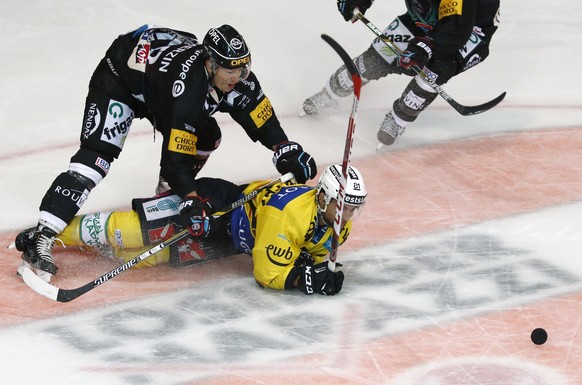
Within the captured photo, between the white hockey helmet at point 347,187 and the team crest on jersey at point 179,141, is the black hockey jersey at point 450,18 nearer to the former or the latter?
the white hockey helmet at point 347,187

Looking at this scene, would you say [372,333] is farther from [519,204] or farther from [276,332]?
[519,204]

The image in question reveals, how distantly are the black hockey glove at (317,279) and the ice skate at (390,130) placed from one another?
1953 mm

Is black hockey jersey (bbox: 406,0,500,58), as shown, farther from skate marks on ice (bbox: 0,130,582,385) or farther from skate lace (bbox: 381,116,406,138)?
skate marks on ice (bbox: 0,130,582,385)

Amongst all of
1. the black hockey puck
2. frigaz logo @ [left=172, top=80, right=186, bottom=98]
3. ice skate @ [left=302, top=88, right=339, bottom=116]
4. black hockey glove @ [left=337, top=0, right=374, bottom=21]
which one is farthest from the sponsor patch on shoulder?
the black hockey puck

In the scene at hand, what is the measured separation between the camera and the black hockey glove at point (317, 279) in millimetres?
4539

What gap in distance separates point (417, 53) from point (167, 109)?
1893mm

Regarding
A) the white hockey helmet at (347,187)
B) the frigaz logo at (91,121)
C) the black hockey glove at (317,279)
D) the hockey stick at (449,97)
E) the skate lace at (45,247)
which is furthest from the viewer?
the hockey stick at (449,97)

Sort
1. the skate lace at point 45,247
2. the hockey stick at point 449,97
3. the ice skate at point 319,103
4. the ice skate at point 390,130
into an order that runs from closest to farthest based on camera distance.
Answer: the skate lace at point 45,247 < the hockey stick at point 449,97 < the ice skate at point 390,130 < the ice skate at point 319,103

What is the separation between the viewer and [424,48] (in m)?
5.99

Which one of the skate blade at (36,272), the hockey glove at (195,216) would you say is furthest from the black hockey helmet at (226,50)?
the skate blade at (36,272)

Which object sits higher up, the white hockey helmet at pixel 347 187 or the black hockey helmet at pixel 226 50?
the black hockey helmet at pixel 226 50

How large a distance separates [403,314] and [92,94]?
5.99ft

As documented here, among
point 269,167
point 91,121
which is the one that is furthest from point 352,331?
point 269,167

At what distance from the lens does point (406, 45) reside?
641 cm
